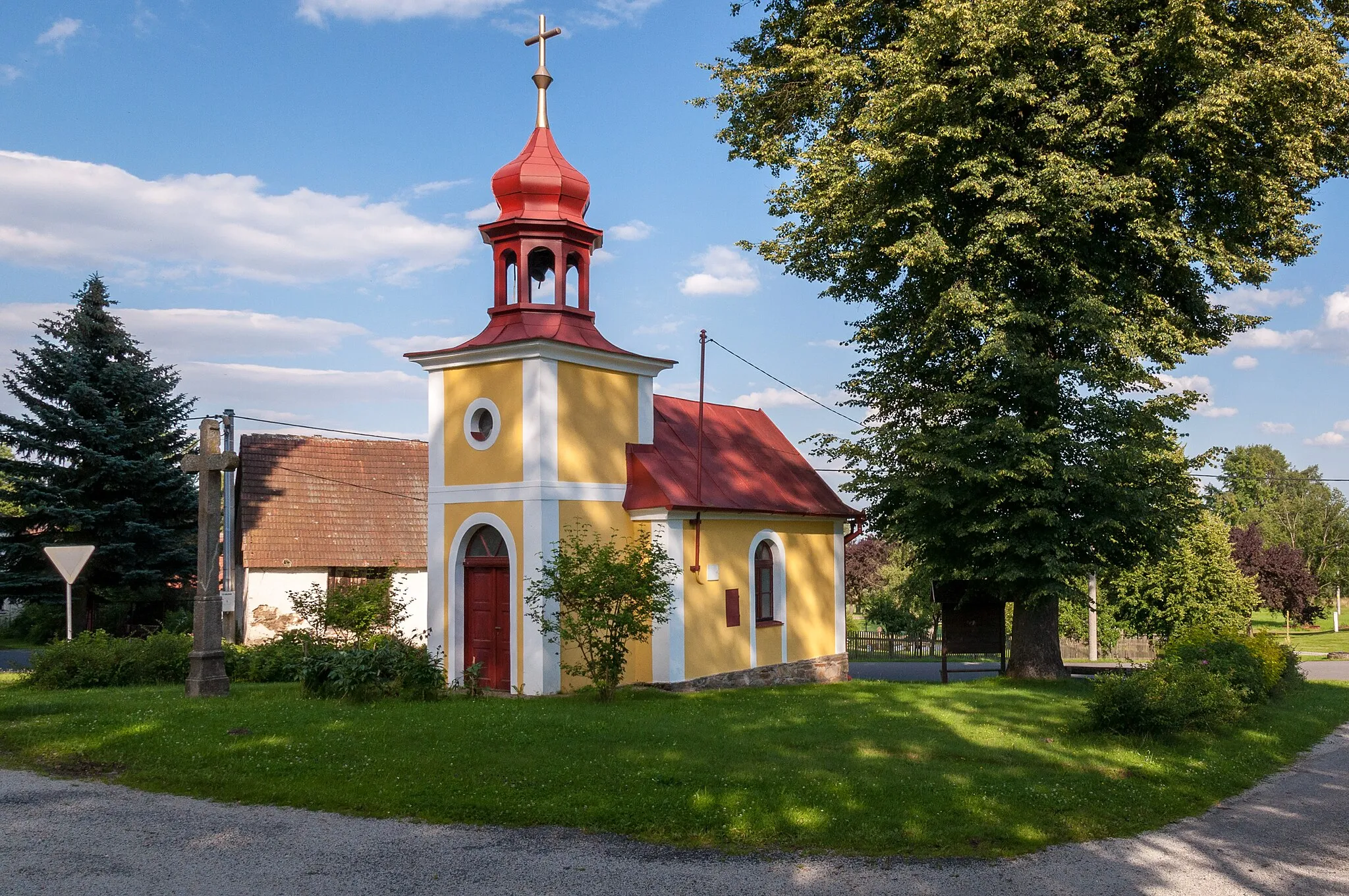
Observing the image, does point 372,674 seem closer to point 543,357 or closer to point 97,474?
point 543,357

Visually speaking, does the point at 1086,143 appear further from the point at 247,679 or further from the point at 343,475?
the point at 343,475

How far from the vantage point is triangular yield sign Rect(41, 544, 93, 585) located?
51.5 ft

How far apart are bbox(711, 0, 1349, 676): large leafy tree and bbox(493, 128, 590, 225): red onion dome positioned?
3488mm

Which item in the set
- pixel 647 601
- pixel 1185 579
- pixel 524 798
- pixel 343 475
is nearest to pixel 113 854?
pixel 524 798

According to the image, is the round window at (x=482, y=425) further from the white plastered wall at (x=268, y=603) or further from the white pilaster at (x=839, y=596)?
the white plastered wall at (x=268, y=603)

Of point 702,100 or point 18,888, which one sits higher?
point 702,100

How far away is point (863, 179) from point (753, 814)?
11.4 metres

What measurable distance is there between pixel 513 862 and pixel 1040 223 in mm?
13320

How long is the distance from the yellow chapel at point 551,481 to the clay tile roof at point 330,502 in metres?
10.2

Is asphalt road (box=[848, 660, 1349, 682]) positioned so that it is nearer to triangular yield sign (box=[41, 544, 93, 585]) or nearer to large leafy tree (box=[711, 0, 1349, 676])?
large leafy tree (box=[711, 0, 1349, 676])

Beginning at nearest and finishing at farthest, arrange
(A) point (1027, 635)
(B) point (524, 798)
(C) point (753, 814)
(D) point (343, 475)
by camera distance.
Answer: (C) point (753, 814)
(B) point (524, 798)
(A) point (1027, 635)
(D) point (343, 475)

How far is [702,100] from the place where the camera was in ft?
65.5

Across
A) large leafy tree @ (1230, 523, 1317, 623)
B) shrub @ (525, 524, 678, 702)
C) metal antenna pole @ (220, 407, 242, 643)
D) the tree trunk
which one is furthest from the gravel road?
large leafy tree @ (1230, 523, 1317, 623)

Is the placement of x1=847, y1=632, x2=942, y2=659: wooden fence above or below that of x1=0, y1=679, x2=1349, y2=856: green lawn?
below
